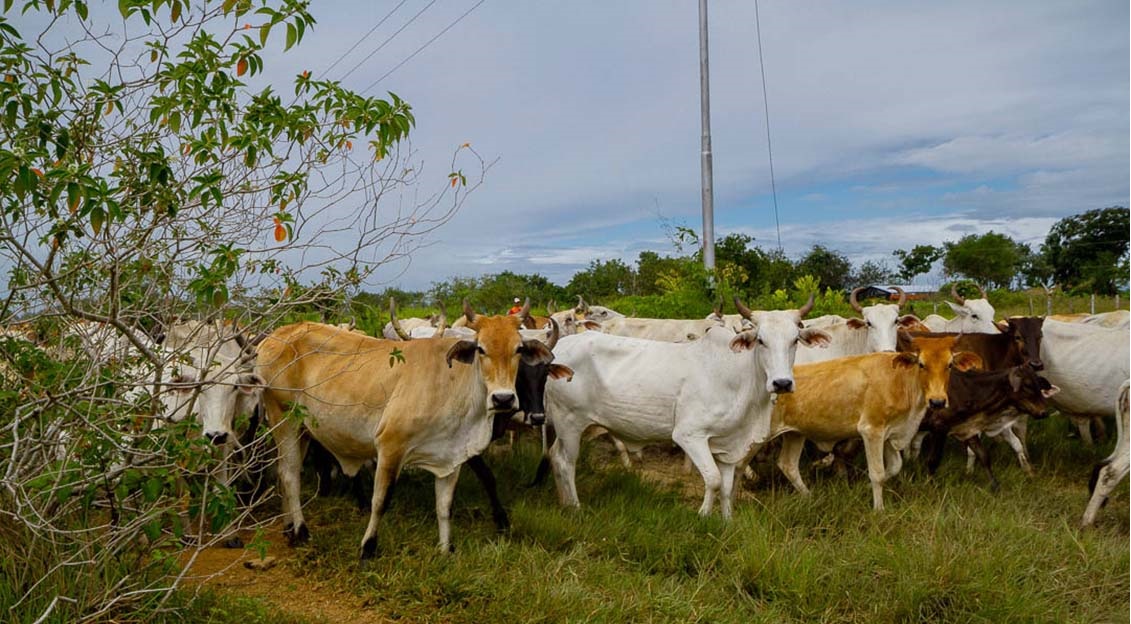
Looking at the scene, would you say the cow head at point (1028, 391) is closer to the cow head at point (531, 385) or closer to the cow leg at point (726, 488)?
the cow leg at point (726, 488)

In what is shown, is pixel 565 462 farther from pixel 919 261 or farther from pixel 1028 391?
pixel 919 261

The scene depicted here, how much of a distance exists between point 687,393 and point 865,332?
3.04m

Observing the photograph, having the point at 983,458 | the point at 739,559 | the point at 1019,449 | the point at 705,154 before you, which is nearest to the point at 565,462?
the point at 739,559

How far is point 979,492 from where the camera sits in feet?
23.6

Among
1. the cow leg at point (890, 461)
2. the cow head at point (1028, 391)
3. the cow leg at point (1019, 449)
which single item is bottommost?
the cow leg at point (1019, 449)

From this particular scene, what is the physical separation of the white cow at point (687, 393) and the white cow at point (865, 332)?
213 cm

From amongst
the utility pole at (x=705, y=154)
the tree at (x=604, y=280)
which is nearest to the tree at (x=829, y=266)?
the tree at (x=604, y=280)

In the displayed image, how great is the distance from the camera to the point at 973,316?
34.5 ft

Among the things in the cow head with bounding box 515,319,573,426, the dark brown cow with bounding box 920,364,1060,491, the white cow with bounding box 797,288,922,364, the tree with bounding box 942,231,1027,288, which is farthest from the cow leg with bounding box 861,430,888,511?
the tree with bounding box 942,231,1027,288

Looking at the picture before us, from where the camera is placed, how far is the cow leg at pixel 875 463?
22.4 feet

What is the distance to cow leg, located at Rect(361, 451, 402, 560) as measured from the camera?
5.41 m

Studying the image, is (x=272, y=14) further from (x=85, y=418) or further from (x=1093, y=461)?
(x=1093, y=461)

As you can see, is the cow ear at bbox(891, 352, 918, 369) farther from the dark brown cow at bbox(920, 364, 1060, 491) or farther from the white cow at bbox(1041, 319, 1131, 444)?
the white cow at bbox(1041, 319, 1131, 444)

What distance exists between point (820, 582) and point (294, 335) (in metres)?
3.94
